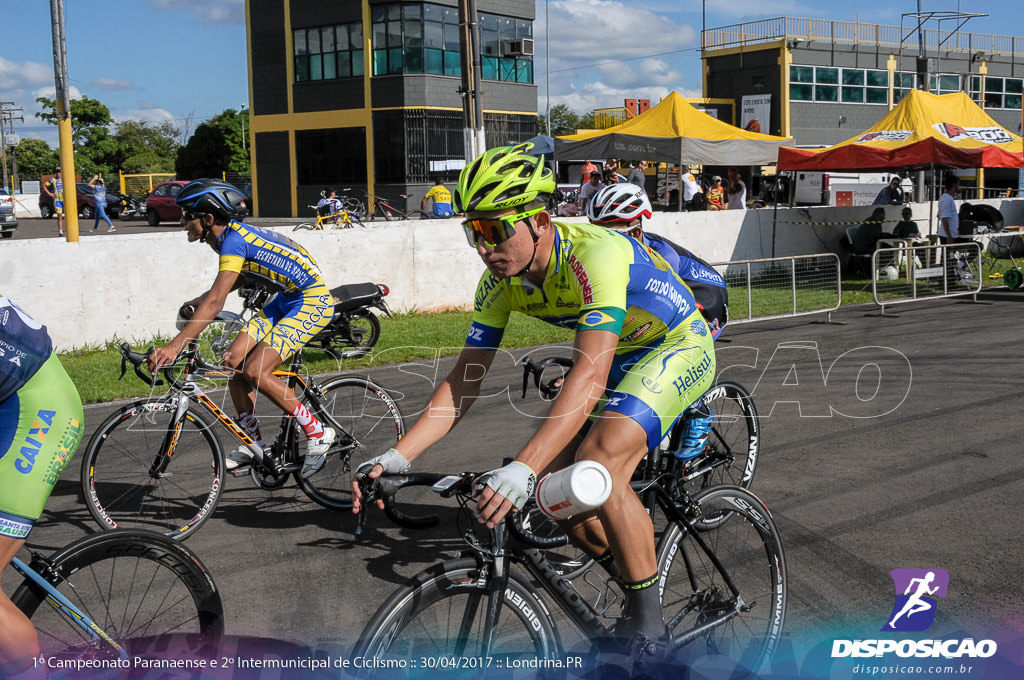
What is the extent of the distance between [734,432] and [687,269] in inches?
42.9

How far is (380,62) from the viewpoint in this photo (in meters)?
44.0

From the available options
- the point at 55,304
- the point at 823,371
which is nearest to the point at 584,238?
the point at 823,371

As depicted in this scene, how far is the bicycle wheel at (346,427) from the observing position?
6344 millimetres

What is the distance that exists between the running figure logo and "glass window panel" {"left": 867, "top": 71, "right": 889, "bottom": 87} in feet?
212

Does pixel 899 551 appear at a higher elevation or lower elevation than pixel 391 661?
lower

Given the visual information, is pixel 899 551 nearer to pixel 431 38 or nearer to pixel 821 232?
Result: pixel 821 232

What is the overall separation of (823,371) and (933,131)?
10.4 m

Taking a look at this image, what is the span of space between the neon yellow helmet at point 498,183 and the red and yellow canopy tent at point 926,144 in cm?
1678

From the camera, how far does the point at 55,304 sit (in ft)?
37.5

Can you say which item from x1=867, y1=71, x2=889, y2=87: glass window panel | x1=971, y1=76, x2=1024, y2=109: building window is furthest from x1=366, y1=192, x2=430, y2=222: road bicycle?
x1=971, y1=76, x2=1024, y2=109: building window

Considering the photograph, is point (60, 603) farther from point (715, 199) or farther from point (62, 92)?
point (715, 199)

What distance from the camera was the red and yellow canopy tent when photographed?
18031 mm

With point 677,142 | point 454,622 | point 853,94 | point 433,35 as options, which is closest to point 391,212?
point 433,35

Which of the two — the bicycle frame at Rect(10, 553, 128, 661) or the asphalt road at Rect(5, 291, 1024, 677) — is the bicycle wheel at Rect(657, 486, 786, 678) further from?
the bicycle frame at Rect(10, 553, 128, 661)
